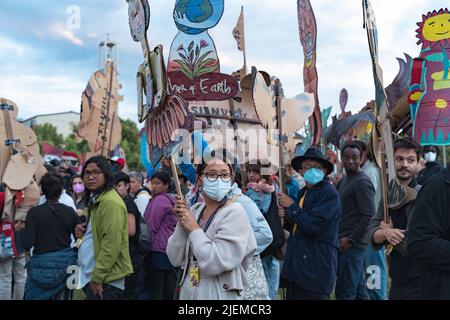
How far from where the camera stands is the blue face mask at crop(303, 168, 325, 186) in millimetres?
4488

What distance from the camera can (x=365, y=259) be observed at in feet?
17.7

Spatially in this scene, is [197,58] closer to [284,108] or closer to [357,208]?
[284,108]

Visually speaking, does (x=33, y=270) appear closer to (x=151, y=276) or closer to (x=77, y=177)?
(x=151, y=276)

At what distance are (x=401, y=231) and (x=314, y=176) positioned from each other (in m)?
1.31

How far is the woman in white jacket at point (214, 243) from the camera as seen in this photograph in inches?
109

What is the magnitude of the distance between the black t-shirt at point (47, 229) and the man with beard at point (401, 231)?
2807 mm

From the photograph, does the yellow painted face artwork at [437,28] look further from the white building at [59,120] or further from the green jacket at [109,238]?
the white building at [59,120]

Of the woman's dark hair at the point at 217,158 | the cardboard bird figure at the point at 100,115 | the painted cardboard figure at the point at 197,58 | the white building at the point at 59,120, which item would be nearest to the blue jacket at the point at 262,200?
the painted cardboard figure at the point at 197,58

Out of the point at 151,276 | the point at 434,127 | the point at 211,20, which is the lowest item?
the point at 151,276

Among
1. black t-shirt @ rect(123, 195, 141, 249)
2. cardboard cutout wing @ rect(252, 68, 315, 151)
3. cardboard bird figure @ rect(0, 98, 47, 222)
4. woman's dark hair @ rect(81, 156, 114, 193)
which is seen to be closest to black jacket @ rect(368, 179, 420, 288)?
cardboard cutout wing @ rect(252, 68, 315, 151)

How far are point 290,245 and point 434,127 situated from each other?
1.58 m

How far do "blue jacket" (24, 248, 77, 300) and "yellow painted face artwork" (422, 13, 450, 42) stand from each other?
3.57 meters

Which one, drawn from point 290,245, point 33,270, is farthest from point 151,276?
point 290,245

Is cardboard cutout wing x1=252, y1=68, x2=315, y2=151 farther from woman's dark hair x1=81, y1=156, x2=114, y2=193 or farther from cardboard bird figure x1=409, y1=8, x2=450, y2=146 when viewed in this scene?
woman's dark hair x1=81, y1=156, x2=114, y2=193
